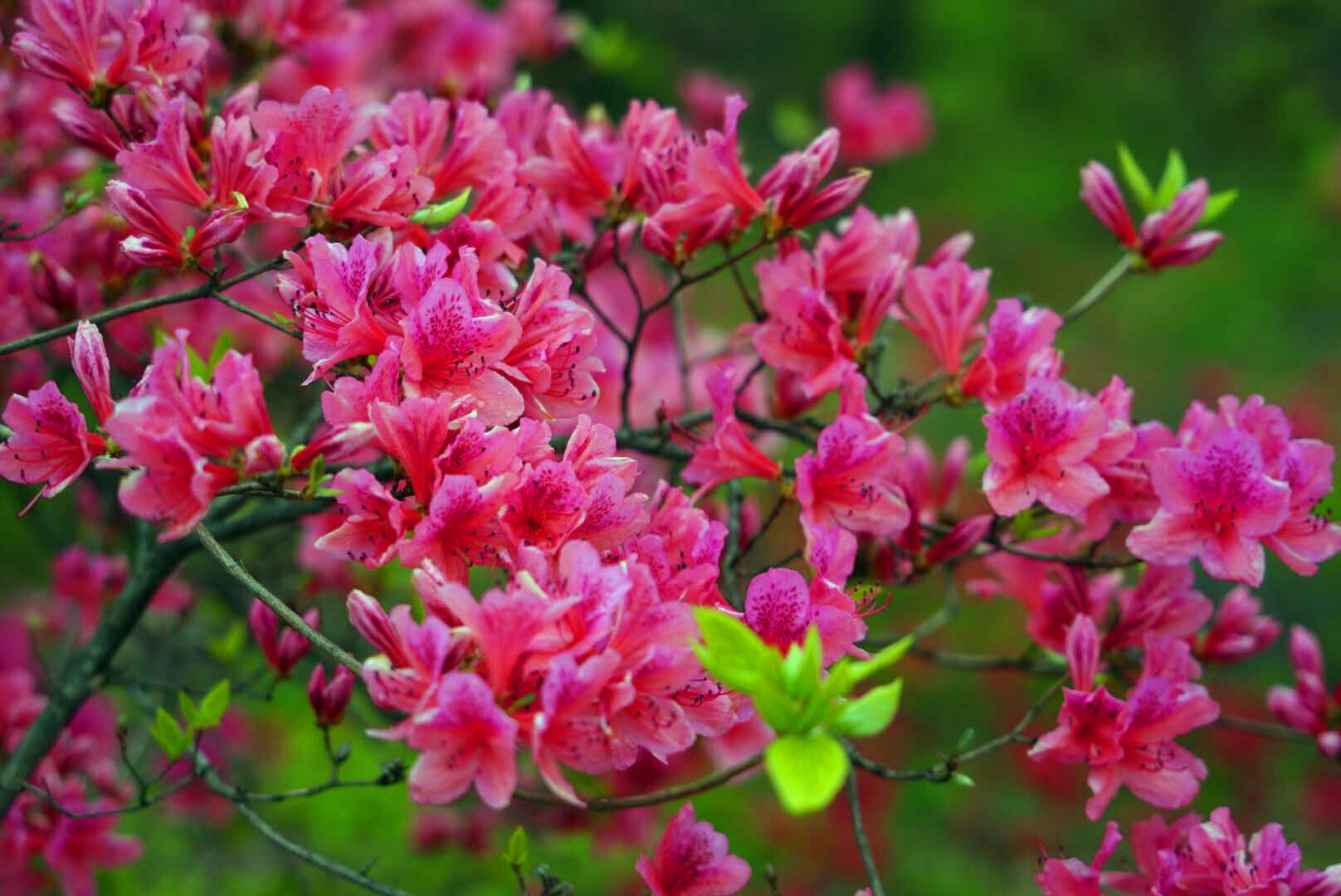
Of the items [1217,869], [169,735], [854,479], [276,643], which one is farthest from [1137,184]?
[169,735]

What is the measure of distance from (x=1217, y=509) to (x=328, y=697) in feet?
3.22

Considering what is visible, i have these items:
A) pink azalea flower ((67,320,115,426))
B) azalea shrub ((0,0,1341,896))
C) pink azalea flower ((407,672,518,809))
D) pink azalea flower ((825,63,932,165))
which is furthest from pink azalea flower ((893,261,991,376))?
pink azalea flower ((825,63,932,165))

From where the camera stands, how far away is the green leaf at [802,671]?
884 millimetres

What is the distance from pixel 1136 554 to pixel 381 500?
2.62 ft

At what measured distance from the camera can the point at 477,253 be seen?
1255 mm

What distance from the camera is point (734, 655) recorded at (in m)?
0.88

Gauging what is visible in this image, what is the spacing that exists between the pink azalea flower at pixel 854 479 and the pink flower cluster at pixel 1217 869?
0.38 m

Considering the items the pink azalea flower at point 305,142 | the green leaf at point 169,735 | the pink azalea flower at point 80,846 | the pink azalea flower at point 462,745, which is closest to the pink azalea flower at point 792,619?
the pink azalea flower at point 462,745

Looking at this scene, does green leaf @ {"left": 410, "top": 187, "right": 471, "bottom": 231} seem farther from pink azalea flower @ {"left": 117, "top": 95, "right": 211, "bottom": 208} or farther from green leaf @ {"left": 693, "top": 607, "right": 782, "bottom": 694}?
green leaf @ {"left": 693, "top": 607, "right": 782, "bottom": 694}

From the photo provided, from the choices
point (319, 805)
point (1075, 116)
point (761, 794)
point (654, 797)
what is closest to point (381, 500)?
point (654, 797)

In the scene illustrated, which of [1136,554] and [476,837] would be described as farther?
[476,837]

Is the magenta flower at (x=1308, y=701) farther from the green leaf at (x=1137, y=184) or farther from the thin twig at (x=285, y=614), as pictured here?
the thin twig at (x=285, y=614)

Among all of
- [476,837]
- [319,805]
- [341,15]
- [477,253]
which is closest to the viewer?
[477,253]

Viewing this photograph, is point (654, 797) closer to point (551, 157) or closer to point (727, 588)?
point (727, 588)
